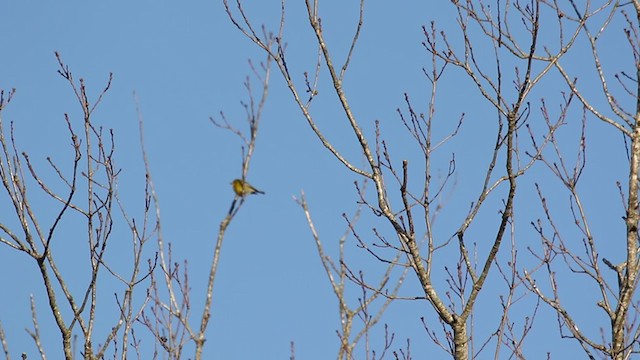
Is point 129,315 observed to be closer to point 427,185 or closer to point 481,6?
point 427,185

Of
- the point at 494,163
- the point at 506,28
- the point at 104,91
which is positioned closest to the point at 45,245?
the point at 104,91

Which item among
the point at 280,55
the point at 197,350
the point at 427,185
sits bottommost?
the point at 197,350

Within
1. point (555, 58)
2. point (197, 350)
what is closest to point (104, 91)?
point (197, 350)

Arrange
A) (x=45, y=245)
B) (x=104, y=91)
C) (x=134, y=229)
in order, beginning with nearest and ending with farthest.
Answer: (x=45, y=245), (x=134, y=229), (x=104, y=91)

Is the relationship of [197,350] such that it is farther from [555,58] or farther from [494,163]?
[555,58]

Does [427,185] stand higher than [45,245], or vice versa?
[427,185]

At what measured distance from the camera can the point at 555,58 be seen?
15.1 feet

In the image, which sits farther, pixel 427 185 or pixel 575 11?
pixel 575 11

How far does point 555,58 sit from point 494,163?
0.91m


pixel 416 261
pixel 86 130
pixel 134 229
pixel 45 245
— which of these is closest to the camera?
pixel 45 245

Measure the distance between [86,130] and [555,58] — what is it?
98.4 inches

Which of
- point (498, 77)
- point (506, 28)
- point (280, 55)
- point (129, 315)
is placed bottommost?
point (129, 315)

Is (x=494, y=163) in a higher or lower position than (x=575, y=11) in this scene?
lower

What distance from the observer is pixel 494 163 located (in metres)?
4.06
